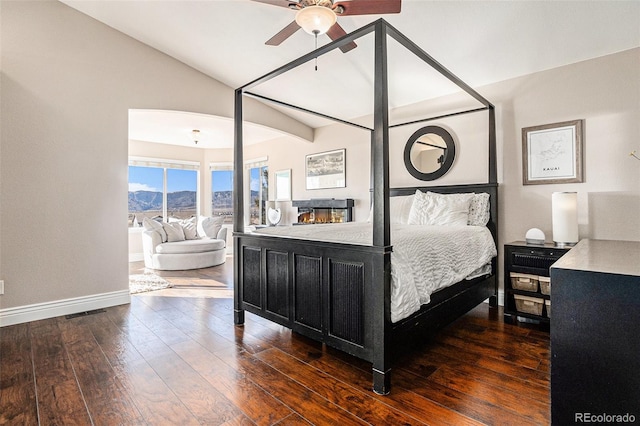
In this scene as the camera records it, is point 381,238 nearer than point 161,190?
Yes

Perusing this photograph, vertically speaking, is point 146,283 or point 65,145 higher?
point 65,145

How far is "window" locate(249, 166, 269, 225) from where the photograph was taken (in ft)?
24.5

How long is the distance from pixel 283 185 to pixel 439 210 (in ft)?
12.5

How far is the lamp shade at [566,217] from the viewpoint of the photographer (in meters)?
2.90

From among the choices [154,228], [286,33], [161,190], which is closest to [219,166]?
[161,190]

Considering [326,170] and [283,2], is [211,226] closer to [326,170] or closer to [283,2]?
[326,170]

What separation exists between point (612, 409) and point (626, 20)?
306 centimetres

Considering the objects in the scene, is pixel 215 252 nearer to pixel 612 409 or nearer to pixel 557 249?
pixel 557 249

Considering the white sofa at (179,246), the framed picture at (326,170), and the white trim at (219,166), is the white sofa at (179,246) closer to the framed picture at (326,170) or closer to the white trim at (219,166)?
the white trim at (219,166)

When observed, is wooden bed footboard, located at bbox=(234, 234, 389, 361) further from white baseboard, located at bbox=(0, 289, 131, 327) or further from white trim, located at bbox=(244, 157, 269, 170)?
white trim, located at bbox=(244, 157, 269, 170)

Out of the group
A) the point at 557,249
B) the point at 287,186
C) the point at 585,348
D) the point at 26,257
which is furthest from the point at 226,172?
the point at 585,348

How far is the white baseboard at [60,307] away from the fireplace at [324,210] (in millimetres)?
3062

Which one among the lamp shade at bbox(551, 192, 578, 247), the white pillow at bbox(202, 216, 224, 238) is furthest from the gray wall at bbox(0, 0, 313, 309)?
the lamp shade at bbox(551, 192, 578, 247)

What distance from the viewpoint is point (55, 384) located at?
1.98 meters
